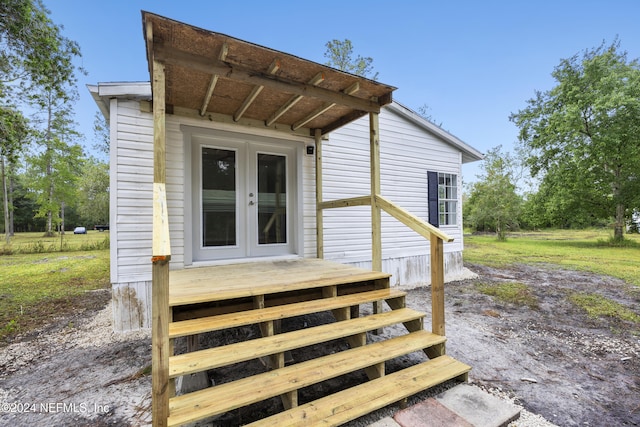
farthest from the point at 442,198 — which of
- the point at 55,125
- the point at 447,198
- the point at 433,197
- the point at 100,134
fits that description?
the point at 55,125

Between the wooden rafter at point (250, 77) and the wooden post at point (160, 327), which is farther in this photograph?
the wooden rafter at point (250, 77)

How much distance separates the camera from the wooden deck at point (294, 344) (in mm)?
1688

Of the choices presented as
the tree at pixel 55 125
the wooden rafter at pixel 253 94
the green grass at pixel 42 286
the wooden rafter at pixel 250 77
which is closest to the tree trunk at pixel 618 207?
the wooden rafter at pixel 250 77

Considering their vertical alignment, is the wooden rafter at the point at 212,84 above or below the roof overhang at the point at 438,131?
below

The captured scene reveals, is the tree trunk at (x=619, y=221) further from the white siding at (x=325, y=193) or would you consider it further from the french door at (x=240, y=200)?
the french door at (x=240, y=200)

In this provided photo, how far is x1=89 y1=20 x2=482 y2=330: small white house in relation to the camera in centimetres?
348

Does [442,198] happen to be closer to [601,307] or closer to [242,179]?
[601,307]

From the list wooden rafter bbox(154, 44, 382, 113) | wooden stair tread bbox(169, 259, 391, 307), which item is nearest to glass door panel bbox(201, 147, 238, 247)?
wooden stair tread bbox(169, 259, 391, 307)

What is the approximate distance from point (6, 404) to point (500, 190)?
19000 millimetres

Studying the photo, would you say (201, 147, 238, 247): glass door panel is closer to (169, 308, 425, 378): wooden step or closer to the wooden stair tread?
the wooden stair tread

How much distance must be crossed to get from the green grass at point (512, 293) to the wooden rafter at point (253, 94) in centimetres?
516

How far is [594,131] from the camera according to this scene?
1293 cm

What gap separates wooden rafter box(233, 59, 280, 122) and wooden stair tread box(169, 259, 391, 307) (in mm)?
2045

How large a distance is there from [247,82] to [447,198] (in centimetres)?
578
